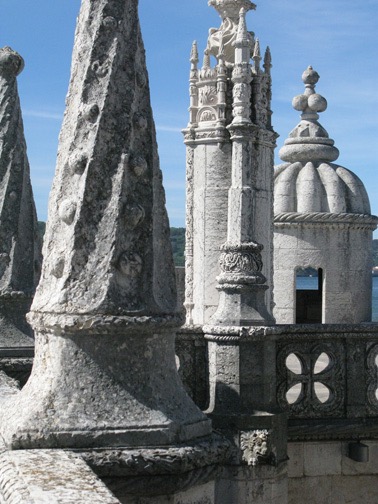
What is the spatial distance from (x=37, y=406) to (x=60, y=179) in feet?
2.62

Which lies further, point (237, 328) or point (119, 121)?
point (237, 328)

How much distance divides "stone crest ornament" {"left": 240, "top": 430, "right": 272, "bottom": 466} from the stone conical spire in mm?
8920

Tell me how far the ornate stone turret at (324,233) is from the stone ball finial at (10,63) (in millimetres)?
8789

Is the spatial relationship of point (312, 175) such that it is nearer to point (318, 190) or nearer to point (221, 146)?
point (318, 190)

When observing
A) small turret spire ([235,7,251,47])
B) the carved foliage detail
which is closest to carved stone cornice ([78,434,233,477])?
the carved foliage detail

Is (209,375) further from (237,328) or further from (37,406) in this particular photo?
(37,406)

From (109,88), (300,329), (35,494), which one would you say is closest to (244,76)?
(300,329)

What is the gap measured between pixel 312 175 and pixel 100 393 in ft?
40.2

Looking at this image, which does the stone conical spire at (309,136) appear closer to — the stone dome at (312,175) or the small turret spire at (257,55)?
the stone dome at (312,175)

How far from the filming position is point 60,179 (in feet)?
11.3

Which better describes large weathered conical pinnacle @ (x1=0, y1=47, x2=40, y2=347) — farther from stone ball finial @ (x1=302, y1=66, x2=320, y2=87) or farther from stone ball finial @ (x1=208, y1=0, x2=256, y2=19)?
stone ball finial @ (x1=302, y1=66, x2=320, y2=87)

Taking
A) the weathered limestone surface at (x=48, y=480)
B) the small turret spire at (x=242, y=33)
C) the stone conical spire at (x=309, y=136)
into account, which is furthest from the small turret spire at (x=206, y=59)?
the weathered limestone surface at (x=48, y=480)

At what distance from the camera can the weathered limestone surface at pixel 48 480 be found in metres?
2.62

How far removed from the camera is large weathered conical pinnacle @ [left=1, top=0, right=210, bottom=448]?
3.21m
